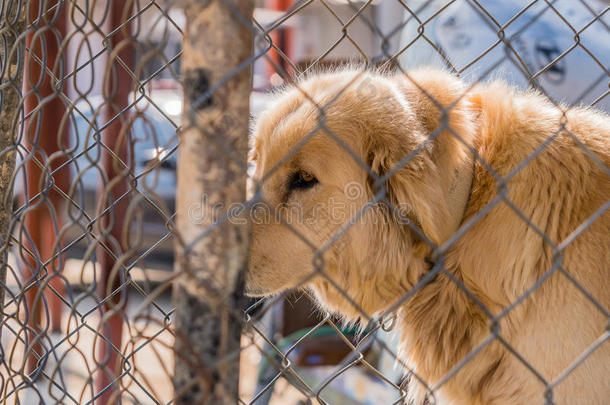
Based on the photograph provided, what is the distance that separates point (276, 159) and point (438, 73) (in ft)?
2.44

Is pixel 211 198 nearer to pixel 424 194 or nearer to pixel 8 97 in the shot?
pixel 424 194

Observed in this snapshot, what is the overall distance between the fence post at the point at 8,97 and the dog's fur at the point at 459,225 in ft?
2.77

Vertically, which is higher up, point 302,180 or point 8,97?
point 8,97

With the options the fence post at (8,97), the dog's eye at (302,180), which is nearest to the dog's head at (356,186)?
the dog's eye at (302,180)

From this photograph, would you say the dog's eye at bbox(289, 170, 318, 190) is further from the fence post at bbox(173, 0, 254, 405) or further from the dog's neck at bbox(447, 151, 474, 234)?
the fence post at bbox(173, 0, 254, 405)

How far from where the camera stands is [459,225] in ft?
7.10

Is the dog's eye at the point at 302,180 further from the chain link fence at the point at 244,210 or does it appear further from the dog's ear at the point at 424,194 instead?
the dog's ear at the point at 424,194

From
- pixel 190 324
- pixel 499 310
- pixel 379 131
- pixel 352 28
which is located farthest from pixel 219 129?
pixel 352 28

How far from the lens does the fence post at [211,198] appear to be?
43.6 inches

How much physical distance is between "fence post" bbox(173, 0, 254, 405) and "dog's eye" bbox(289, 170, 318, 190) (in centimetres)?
108

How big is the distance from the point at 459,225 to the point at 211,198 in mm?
1269

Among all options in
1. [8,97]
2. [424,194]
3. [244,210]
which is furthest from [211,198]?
[8,97]

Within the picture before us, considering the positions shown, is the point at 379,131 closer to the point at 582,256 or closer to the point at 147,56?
the point at 582,256

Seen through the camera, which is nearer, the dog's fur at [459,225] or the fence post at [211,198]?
the fence post at [211,198]
